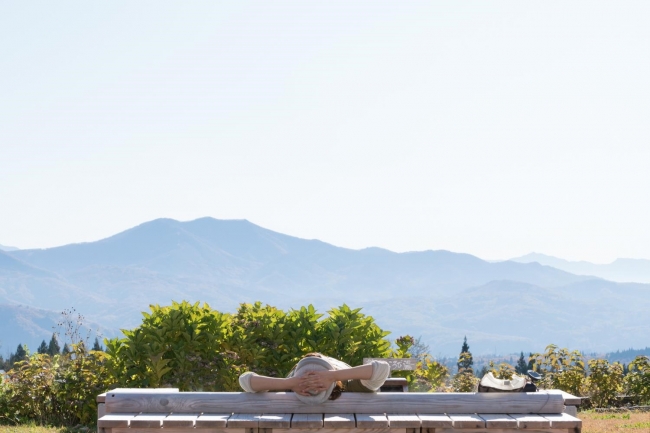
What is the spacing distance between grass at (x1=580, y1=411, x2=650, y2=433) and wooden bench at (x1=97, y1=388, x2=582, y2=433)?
18.5 ft

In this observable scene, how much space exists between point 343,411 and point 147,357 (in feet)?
16.4

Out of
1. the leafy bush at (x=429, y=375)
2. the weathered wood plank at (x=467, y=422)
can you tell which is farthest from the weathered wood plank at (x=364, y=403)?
the leafy bush at (x=429, y=375)

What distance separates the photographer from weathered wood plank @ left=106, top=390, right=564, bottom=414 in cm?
451

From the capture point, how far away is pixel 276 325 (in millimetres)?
9305

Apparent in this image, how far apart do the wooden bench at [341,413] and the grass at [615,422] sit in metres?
5.65

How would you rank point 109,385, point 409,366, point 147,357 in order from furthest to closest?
point 109,385 → point 147,357 → point 409,366

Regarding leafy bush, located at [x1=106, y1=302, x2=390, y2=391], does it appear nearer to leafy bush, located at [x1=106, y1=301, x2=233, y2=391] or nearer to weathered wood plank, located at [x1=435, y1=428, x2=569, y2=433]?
leafy bush, located at [x1=106, y1=301, x2=233, y2=391]

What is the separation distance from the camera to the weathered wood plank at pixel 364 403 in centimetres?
451

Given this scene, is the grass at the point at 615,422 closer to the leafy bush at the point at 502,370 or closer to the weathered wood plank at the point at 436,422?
the leafy bush at the point at 502,370

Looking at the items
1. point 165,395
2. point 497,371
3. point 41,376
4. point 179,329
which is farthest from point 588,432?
point 41,376

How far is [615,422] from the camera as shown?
419 inches

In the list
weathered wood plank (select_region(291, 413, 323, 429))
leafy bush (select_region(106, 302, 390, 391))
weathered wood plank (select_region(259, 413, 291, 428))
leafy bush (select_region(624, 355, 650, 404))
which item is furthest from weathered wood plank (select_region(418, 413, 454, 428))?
leafy bush (select_region(624, 355, 650, 404))

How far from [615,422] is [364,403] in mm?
7578

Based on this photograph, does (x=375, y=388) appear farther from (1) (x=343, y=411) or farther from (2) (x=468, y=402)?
(2) (x=468, y=402)
